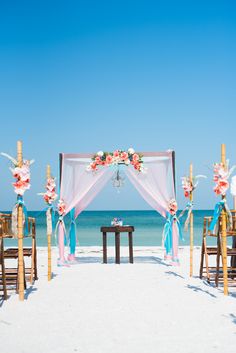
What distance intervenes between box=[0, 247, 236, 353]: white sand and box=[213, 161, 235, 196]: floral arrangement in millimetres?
1321

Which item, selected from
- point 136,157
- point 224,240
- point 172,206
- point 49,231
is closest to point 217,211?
point 224,240

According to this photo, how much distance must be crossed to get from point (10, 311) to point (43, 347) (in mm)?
1429

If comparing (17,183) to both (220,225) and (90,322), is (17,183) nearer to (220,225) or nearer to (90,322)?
(90,322)

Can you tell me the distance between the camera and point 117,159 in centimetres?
907

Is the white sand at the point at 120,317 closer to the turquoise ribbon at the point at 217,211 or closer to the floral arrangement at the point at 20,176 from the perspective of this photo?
the turquoise ribbon at the point at 217,211

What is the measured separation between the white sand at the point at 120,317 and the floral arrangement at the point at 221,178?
132 centimetres

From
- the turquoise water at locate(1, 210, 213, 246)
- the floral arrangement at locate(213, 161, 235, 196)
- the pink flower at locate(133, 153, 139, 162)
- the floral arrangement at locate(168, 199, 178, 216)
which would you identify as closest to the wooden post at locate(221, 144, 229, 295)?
the floral arrangement at locate(213, 161, 235, 196)

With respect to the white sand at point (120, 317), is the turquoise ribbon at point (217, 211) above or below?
above

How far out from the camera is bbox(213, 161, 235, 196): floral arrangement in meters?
5.59

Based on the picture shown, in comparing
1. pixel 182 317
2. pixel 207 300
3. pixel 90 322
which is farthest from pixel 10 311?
pixel 207 300

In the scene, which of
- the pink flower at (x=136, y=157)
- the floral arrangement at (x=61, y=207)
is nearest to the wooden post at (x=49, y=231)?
the floral arrangement at (x=61, y=207)

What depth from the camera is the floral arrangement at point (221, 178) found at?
5.59 metres

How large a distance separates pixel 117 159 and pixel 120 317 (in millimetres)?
5023

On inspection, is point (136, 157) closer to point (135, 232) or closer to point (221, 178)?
point (221, 178)
